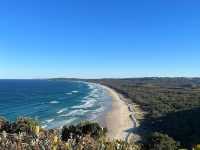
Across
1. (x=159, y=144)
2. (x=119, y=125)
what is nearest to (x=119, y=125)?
(x=119, y=125)

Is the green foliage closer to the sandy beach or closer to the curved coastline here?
the curved coastline

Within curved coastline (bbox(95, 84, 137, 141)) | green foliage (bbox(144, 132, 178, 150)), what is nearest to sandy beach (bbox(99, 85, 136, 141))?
curved coastline (bbox(95, 84, 137, 141))

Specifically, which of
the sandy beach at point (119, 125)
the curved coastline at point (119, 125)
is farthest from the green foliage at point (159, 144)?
the sandy beach at point (119, 125)

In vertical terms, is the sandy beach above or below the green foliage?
below

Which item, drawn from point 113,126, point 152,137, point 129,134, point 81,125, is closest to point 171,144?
point 152,137

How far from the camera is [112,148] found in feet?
31.7

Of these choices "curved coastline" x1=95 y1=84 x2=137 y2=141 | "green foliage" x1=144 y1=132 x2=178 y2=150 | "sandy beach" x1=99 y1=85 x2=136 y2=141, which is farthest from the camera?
"sandy beach" x1=99 y1=85 x2=136 y2=141

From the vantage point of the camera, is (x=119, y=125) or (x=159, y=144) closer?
(x=159, y=144)

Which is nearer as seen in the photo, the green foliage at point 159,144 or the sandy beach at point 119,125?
the green foliage at point 159,144

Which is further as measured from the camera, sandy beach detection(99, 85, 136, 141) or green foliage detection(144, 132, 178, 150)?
sandy beach detection(99, 85, 136, 141)

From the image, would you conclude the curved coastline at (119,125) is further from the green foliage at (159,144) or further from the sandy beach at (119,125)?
the green foliage at (159,144)

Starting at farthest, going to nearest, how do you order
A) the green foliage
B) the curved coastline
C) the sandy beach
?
the sandy beach, the curved coastline, the green foliage

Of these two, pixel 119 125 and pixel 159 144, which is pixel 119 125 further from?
pixel 159 144

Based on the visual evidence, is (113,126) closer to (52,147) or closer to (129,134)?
(129,134)
